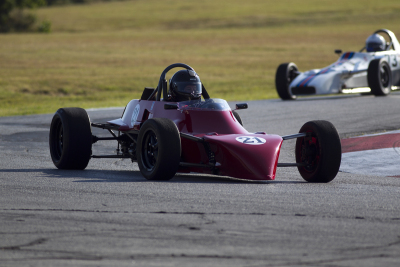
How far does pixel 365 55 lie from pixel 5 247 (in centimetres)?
1886

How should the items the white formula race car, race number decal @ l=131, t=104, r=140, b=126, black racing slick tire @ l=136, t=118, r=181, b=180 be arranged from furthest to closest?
the white formula race car → race number decal @ l=131, t=104, r=140, b=126 → black racing slick tire @ l=136, t=118, r=181, b=180

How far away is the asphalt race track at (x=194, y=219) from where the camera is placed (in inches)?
198

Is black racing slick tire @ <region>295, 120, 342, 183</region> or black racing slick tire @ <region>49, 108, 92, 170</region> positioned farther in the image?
black racing slick tire @ <region>49, 108, 92, 170</region>

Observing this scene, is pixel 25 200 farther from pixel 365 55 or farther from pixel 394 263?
pixel 365 55

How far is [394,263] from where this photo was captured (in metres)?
4.89

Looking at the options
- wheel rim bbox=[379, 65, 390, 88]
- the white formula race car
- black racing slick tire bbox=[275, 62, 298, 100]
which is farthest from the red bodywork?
wheel rim bbox=[379, 65, 390, 88]

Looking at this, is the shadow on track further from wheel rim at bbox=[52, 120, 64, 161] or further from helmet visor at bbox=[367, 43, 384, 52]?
helmet visor at bbox=[367, 43, 384, 52]

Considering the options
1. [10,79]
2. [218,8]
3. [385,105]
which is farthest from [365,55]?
Answer: [218,8]

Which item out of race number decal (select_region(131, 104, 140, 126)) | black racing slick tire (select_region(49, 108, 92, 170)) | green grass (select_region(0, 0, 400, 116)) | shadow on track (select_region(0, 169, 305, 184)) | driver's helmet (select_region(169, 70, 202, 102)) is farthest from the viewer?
green grass (select_region(0, 0, 400, 116))

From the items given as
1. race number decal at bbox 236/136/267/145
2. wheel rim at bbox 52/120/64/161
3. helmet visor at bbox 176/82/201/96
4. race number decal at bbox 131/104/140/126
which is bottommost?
wheel rim at bbox 52/120/64/161

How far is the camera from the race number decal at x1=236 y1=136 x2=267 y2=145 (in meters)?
8.32

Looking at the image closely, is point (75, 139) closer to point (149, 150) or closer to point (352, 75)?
point (149, 150)

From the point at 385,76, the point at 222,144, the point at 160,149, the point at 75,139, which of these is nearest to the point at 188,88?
the point at 75,139

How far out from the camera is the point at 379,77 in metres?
21.2
